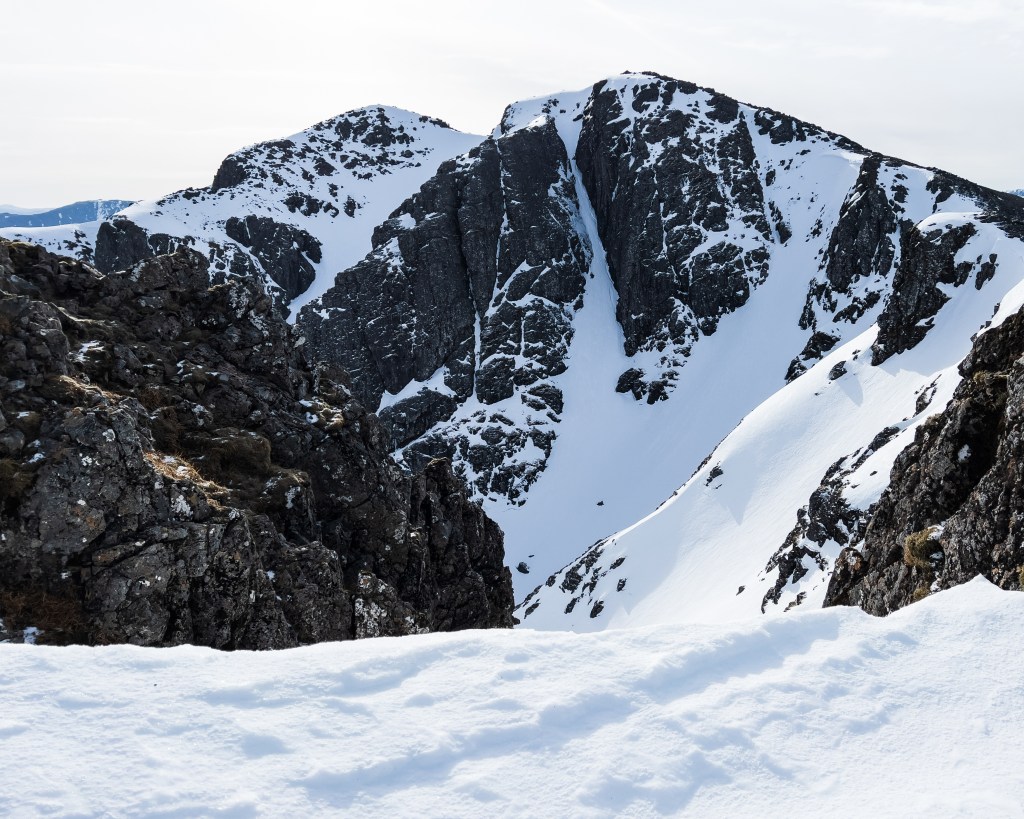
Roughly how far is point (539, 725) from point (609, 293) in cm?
12170

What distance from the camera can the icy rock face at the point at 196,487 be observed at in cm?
1731

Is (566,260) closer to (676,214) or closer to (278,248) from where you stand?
(676,214)

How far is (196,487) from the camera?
20141mm

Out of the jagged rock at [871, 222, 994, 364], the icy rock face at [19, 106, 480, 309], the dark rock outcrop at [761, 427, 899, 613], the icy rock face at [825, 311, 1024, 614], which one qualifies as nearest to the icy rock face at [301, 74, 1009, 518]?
the icy rock face at [19, 106, 480, 309]

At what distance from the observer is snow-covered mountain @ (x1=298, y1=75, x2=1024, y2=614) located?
99938 millimetres

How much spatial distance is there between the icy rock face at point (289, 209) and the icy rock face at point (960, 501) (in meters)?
131

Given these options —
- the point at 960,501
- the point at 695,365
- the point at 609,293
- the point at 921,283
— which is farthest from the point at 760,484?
the point at 609,293

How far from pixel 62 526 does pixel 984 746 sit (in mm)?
18412

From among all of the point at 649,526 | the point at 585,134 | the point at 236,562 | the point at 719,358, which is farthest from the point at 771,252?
the point at 236,562

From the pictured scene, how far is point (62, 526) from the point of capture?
17328mm

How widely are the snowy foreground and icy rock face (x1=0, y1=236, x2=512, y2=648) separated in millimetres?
8539

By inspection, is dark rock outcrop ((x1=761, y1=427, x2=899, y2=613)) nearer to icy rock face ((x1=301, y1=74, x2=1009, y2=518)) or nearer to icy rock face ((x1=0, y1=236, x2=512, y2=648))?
icy rock face ((x1=0, y1=236, x2=512, y2=648))

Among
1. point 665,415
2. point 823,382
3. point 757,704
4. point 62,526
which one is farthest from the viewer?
point 665,415

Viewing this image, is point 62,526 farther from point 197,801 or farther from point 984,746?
point 984,746
